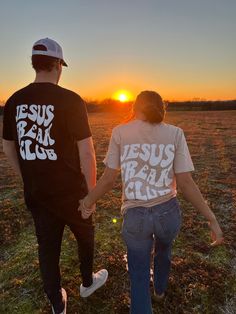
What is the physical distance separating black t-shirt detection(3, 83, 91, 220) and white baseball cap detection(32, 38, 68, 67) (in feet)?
0.78

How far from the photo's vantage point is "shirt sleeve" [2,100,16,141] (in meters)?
2.79

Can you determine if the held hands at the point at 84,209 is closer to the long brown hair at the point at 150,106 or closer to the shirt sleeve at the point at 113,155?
the shirt sleeve at the point at 113,155

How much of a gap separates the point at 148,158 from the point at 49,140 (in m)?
0.81

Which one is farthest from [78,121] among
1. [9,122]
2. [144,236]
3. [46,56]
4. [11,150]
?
[144,236]

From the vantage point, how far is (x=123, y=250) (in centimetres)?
473

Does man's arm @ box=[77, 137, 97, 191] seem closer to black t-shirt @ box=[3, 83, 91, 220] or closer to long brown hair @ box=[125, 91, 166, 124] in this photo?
black t-shirt @ box=[3, 83, 91, 220]

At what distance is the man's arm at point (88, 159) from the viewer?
278 centimetres

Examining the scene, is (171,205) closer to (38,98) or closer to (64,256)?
(38,98)

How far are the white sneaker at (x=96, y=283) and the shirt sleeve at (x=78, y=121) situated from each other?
1865 mm

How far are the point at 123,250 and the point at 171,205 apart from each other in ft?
7.33

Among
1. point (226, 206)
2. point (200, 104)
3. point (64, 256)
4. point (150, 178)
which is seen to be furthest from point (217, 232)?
point (200, 104)

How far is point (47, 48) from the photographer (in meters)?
2.61

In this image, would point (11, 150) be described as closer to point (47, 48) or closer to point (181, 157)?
point (47, 48)

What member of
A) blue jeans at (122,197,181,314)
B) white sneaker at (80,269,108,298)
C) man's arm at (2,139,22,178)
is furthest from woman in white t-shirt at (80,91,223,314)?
white sneaker at (80,269,108,298)
